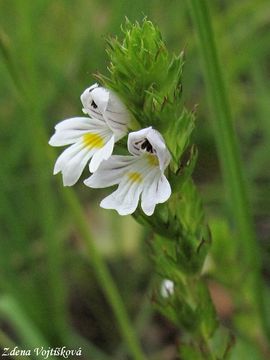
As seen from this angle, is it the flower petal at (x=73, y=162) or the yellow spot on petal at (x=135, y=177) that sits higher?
the flower petal at (x=73, y=162)

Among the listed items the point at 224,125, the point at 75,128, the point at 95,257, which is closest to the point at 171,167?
the point at 75,128

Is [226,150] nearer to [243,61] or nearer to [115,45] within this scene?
[115,45]

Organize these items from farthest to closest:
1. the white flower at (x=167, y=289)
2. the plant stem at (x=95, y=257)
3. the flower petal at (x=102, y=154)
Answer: the plant stem at (x=95, y=257) < the white flower at (x=167, y=289) < the flower petal at (x=102, y=154)

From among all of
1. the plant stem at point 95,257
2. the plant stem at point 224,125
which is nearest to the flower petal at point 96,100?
the plant stem at point 224,125

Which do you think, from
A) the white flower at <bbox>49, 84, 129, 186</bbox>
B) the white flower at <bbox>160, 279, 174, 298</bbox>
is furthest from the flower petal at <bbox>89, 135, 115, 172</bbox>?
the white flower at <bbox>160, 279, 174, 298</bbox>

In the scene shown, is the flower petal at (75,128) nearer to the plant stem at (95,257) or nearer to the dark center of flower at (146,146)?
the dark center of flower at (146,146)

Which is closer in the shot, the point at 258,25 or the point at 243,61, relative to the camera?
the point at 243,61

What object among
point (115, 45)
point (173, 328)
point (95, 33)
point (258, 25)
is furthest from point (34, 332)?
point (258, 25)
